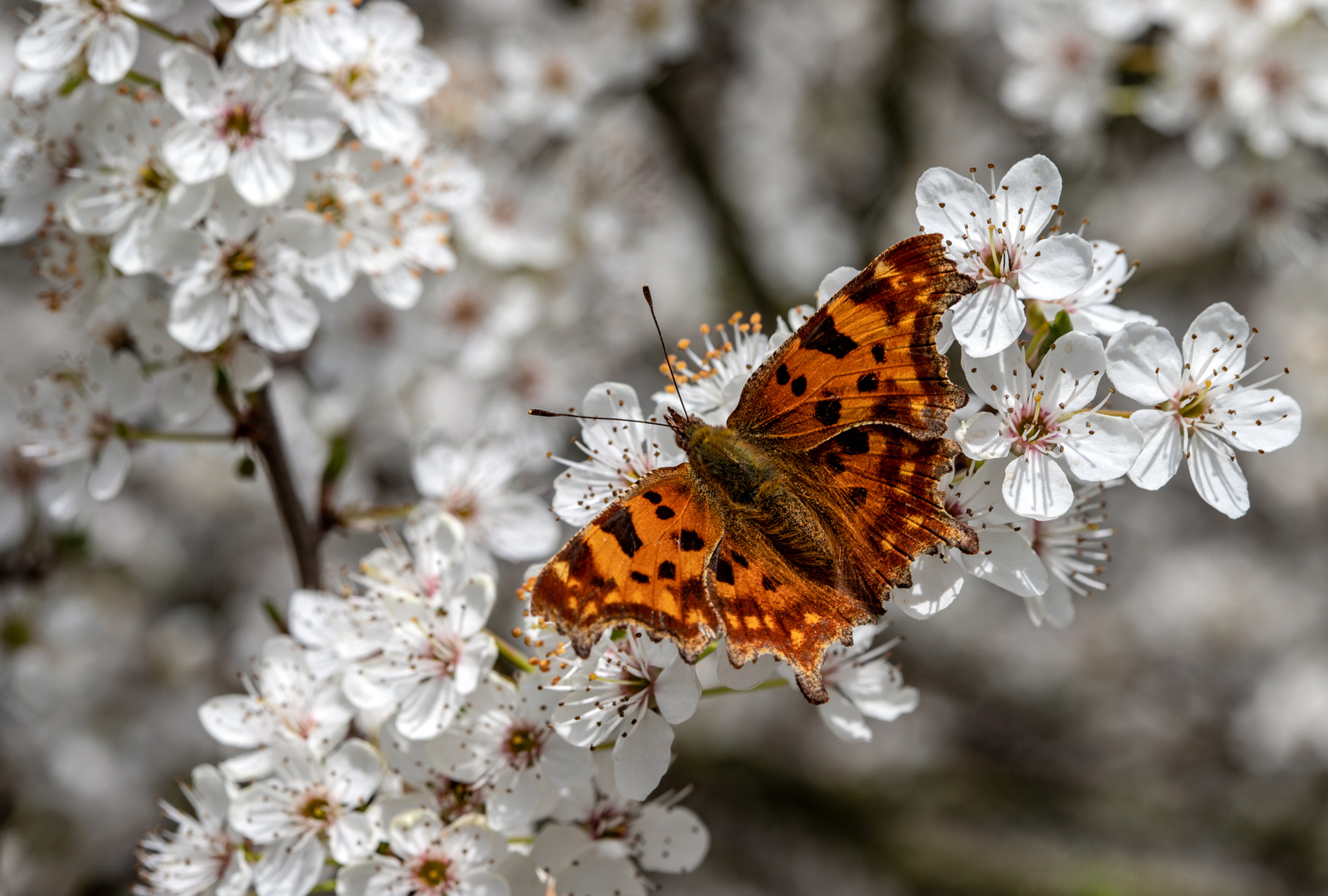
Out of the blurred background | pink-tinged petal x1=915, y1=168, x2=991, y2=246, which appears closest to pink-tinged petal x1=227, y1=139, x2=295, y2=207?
the blurred background

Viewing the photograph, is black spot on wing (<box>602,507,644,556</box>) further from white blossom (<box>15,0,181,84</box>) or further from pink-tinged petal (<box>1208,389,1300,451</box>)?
white blossom (<box>15,0,181,84</box>)

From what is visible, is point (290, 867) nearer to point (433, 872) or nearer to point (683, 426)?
point (433, 872)

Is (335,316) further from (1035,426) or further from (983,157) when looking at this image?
(983,157)

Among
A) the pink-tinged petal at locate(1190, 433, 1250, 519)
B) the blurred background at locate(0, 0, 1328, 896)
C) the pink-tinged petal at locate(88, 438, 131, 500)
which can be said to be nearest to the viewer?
the pink-tinged petal at locate(1190, 433, 1250, 519)

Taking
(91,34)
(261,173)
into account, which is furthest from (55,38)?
(261,173)

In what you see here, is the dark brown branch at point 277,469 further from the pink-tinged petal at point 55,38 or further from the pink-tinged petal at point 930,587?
the pink-tinged petal at point 930,587

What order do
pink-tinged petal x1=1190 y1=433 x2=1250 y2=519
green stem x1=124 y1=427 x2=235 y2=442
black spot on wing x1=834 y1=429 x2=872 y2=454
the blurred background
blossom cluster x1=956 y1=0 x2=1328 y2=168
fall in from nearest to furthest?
pink-tinged petal x1=1190 y1=433 x2=1250 y2=519, black spot on wing x1=834 y1=429 x2=872 y2=454, green stem x1=124 y1=427 x2=235 y2=442, blossom cluster x1=956 y1=0 x2=1328 y2=168, the blurred background

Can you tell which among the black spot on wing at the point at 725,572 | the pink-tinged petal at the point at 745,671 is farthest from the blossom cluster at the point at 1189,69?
the pink-tinged petal at the point at 745,671
